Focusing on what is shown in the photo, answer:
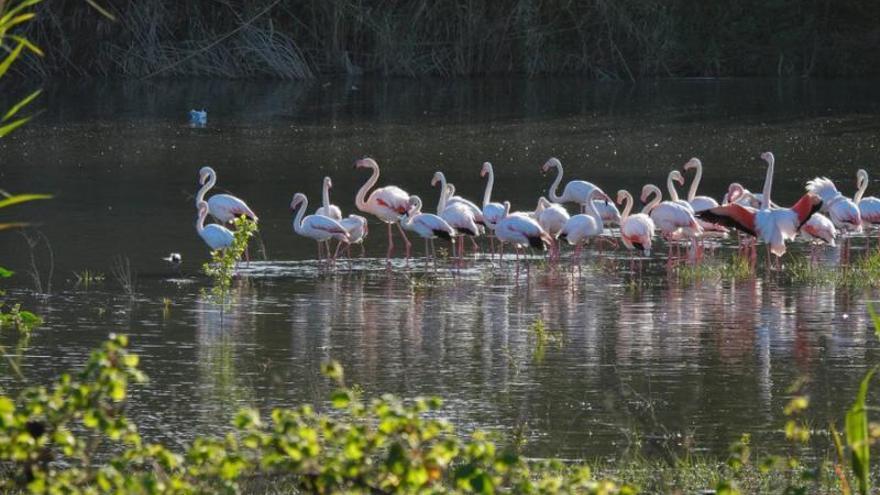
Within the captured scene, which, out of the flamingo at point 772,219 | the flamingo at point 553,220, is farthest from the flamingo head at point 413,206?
the flamingo at point 772,219

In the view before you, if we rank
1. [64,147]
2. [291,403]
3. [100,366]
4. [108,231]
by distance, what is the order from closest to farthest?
[100,366] < [291,403] < [108,231] < [64,147]

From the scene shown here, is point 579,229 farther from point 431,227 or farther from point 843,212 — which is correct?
point 843,212

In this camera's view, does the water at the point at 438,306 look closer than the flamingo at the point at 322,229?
Yes

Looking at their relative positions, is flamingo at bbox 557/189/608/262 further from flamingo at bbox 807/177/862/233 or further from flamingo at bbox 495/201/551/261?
flamingo at bbox 807/177/862/233

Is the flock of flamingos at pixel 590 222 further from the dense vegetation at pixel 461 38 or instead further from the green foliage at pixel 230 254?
the dense vegetation at pixel 461 38

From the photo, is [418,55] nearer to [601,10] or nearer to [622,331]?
[601,10]

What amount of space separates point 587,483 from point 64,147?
17.8m

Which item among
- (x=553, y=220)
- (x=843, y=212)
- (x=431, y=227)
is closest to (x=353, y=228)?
(x=431, y=227)

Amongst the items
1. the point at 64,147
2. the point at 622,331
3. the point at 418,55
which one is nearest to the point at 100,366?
the point at 622,331

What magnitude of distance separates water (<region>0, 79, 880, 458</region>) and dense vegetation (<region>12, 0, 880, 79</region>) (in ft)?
26.7

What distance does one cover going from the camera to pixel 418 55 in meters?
31.8

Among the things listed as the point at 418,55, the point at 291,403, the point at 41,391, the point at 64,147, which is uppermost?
the point at 418,55

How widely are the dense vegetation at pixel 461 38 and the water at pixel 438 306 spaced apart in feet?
26.7

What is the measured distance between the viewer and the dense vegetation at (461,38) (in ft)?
101
